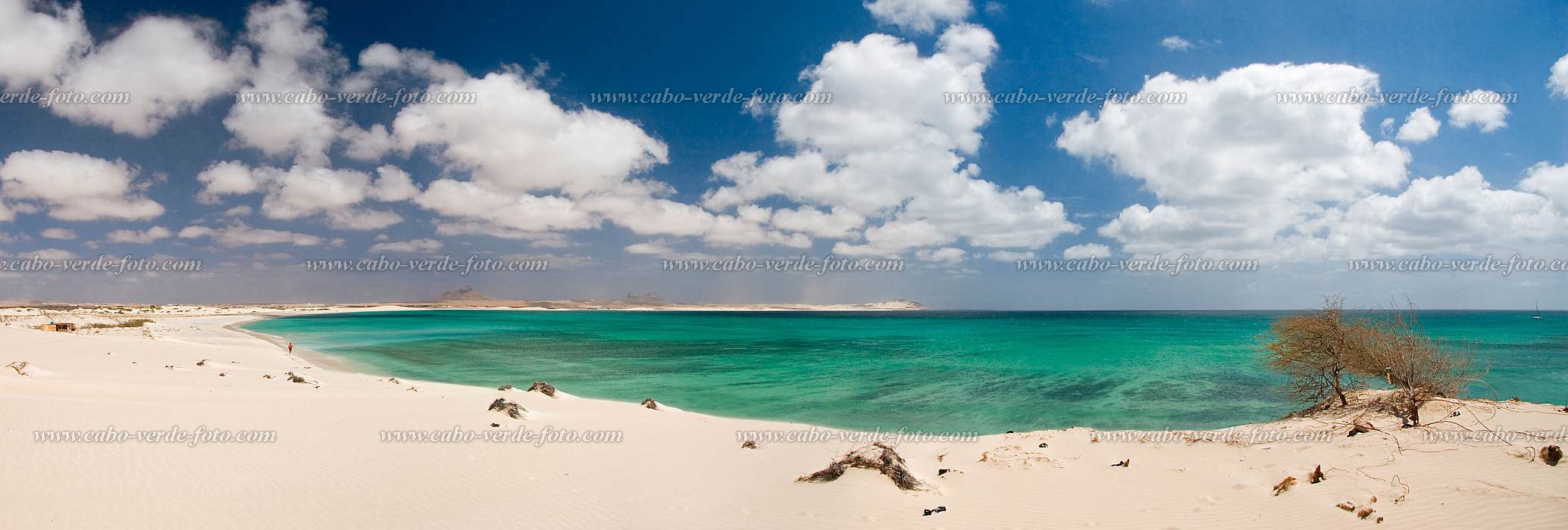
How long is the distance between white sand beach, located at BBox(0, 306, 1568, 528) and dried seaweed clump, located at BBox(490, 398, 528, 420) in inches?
14.1

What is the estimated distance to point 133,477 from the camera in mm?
8031

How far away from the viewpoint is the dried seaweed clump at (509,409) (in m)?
13.7

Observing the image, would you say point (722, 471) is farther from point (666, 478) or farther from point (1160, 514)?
Result: point (1160, 514)

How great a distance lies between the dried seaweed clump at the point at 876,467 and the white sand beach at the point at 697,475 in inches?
6.3

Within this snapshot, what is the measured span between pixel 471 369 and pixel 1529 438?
35200mm

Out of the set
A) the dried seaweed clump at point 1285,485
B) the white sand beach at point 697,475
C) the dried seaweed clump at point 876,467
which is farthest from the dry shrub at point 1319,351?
the dried seaweed clump at point 876,467

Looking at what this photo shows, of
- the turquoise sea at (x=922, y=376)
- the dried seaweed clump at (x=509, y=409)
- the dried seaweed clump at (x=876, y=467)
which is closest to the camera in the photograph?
the dried seaweed clump at (x=876, y=467)

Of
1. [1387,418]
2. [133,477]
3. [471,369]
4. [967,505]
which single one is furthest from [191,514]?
[471,369]

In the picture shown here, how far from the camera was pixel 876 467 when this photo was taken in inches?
360

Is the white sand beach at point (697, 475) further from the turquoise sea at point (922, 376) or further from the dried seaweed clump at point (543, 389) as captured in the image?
the turquoise sea at point (922, 376)

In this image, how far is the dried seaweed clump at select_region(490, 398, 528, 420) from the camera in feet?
45.0

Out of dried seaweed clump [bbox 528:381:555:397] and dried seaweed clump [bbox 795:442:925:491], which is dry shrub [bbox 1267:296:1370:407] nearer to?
dried seaweed clump [bbox 795:442:925:491]

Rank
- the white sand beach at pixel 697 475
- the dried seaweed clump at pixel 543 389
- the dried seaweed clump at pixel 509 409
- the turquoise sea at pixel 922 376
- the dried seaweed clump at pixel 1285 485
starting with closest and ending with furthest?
the white sand beach at pixel 697 475, the dried seaweed clump at pixel 1285 485, the dried seaweed clump at pixel 509 409, the dried seaweed clump at pixel 543 389, the turquoise sea at pixel 922 376

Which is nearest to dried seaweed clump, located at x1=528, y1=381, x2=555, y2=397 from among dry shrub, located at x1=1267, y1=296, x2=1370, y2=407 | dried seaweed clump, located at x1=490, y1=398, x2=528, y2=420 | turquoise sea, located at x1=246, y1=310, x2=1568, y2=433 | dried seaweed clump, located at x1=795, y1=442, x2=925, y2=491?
turquoise sea, located at x1=246, y1=310, x2=1568, y2=433
